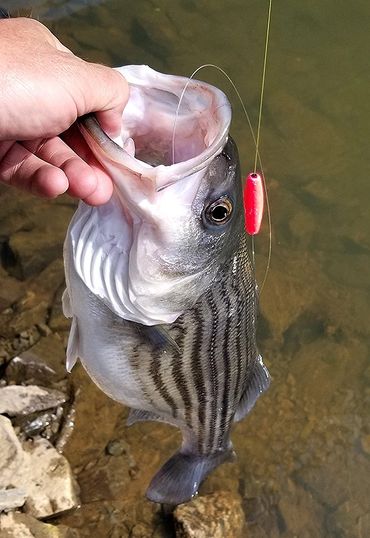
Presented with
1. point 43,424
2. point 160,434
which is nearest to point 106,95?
point 43,424

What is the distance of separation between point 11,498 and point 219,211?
2247 millimetres

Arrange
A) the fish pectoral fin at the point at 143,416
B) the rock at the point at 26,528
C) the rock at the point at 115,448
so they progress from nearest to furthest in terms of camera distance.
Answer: the fish pectoral fin at the point at 143,416 < the rock at the point at 26,528 < the rock at the point at 115,448

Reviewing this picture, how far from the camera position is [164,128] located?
7.72 ft

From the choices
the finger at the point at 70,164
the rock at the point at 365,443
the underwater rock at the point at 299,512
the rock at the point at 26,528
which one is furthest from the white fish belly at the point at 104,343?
the rock at the point at 365,443

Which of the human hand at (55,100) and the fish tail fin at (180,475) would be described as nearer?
the human hand at (55,100)

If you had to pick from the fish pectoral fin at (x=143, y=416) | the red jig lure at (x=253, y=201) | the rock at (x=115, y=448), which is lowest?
the rock at (x=115, y=448)

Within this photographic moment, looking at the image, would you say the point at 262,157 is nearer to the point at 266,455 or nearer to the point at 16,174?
the point at 266,455

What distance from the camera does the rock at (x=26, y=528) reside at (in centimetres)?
368

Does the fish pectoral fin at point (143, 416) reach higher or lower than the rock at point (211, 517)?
higher

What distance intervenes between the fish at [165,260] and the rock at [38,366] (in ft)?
5.25

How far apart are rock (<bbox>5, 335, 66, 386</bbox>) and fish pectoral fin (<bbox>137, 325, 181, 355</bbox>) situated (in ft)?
6.57

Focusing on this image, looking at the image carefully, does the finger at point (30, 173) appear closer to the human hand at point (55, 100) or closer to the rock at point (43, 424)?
the human hand at point (55, 100)

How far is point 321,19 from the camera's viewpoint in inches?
285

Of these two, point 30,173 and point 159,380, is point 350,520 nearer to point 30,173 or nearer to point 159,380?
point 159,380
